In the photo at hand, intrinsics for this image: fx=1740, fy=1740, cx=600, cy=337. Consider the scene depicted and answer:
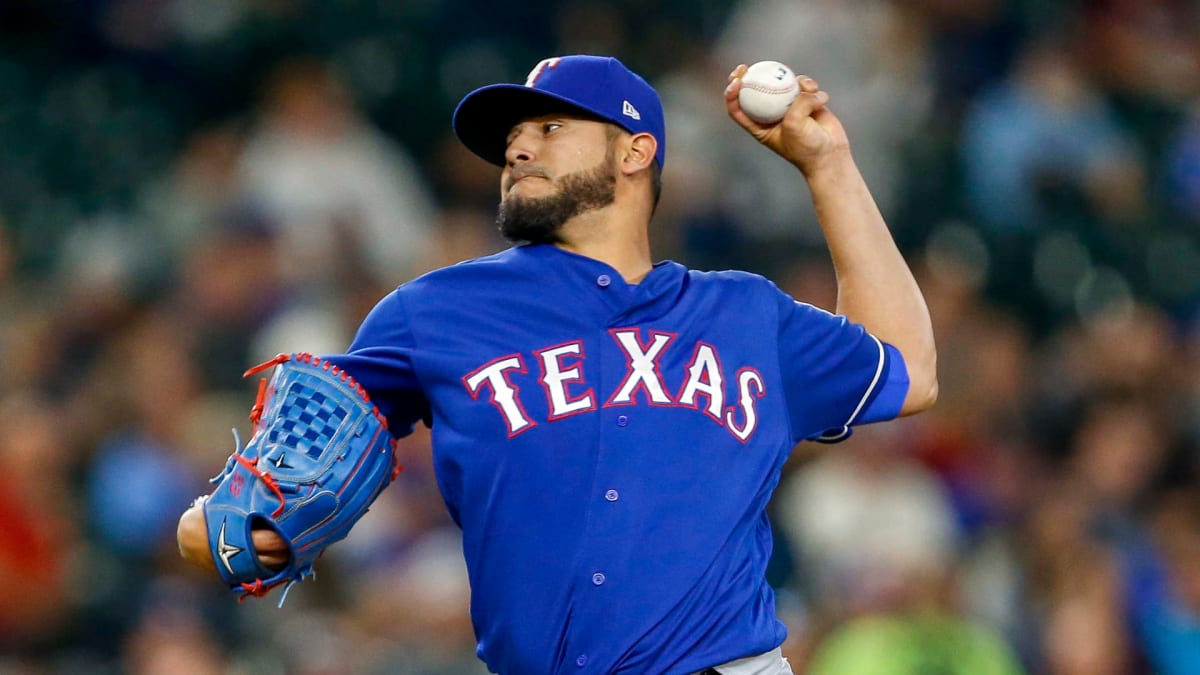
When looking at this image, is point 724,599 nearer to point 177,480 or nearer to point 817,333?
point 817,333

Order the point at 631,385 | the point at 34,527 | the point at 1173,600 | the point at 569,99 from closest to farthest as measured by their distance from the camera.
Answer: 1. the point at 631,385
2. the point at 569,99
3. the point at 34,527
4. the point at 1173,600

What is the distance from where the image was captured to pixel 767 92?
11.6ft

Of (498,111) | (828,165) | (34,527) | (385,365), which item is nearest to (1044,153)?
(34,527)

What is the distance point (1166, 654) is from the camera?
603 cm

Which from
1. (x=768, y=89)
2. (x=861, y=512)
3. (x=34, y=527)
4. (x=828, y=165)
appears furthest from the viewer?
(x=861, y=512)

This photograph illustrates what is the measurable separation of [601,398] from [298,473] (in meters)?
0.55

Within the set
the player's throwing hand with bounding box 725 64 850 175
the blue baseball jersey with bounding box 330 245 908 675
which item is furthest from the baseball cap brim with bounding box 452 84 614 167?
the player's throwing hand with bounding box 725 64 850 175

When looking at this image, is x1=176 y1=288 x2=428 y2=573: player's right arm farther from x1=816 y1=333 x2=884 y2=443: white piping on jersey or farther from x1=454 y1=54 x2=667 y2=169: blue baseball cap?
x1=816 y1=333 x2=884 y2=443: white piping on jersey

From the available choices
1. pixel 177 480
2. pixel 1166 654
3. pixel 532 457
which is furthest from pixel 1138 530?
pixel 532 457

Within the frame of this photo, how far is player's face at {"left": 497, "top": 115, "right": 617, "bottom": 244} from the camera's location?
331 cm

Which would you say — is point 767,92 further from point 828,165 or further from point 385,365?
point 385,365

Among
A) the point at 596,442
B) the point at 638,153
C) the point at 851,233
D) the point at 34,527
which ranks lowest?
the point at 34,527

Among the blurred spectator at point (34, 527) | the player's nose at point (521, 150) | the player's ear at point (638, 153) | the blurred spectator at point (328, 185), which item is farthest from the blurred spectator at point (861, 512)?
the player's nose at point (521, 150)

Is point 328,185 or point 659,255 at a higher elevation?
point 328,185
